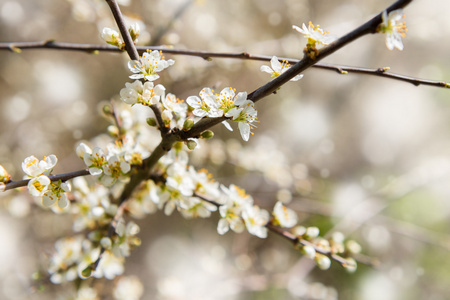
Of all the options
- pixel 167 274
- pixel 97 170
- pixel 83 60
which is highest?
pixel 83 60

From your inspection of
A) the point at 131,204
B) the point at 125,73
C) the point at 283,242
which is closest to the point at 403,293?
the point at 283,242

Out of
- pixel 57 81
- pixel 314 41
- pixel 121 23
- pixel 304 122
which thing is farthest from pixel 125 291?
pixel 304 122

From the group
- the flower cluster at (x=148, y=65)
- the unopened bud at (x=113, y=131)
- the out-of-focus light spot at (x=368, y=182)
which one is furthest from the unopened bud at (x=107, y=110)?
the out-of-focus light spot at (x=368, y=182)

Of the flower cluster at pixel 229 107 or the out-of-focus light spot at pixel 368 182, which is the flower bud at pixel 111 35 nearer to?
the flower cluster at pixel 229 107

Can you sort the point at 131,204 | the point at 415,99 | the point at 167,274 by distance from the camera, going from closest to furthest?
1. the point at 131,204
2. the point at 167,274
3. the point at 415,99

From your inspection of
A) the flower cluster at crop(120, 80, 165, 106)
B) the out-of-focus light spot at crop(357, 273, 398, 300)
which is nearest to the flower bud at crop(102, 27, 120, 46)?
the flower cluster at crop(120, 80, 165, 106)

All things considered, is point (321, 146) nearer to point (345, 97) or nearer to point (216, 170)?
point (345, 97)

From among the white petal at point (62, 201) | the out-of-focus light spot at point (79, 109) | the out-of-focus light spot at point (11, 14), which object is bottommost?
the white petal at point (62, 201)
